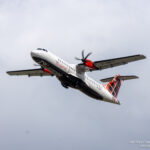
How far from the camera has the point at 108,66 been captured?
36.6 m

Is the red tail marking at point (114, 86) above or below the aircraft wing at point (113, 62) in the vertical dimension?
below

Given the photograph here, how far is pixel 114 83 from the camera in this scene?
4203cm

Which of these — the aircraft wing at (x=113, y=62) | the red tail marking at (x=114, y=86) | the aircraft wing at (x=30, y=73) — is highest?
the aircraft wing at (x=113, y=62)

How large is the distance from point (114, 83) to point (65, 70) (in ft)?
30.0

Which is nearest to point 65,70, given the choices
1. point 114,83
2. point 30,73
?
point 30,73

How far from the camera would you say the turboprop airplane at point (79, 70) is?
3378 cm

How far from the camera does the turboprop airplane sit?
111ft

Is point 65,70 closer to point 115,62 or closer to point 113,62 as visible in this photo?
point 113,62

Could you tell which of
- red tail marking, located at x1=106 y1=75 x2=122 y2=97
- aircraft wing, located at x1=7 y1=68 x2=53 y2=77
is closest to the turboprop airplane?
aircraft wing, located at x1=7 y1=68 x2=53 y2=77

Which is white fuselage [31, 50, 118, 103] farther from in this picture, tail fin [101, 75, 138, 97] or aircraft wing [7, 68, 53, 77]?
aircraft wing [7, 68, 53, 77]

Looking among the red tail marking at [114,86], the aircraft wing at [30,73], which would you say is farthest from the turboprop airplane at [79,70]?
the red tail marking at [114,86]

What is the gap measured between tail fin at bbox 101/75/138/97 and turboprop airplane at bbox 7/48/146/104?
45 centimetres

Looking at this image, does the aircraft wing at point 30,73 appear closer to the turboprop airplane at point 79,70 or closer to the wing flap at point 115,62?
the turboprop airplane at point 79,70

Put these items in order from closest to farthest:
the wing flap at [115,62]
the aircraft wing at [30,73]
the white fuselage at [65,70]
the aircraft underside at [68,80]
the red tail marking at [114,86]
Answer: the white fuselage at [65,70] → the aircraft underside at [68,80] → the wing flap at [115,62] → the aircraft wing at [30,73] → the red tail marking at [114,86]
